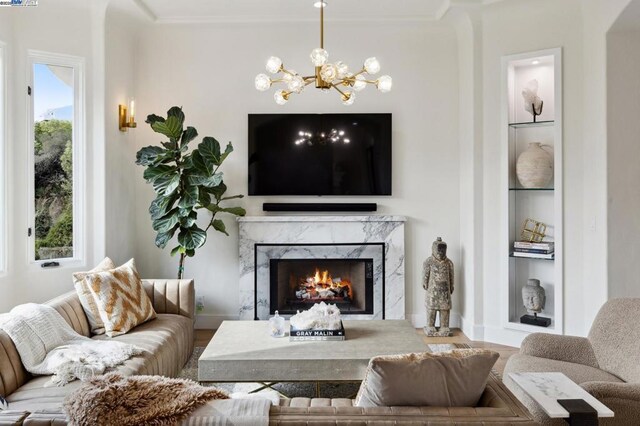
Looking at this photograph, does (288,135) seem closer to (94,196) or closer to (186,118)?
(186,118)

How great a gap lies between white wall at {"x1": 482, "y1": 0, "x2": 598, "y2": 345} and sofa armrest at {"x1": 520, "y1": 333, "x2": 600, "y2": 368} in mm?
1544

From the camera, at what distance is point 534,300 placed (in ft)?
14.6

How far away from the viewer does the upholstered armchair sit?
2.61m

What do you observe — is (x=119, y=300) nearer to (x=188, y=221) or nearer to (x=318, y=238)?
(x=188, y=221)

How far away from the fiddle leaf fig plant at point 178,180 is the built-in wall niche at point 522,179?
258 centimetres

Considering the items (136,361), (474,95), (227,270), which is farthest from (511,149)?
(136,361)

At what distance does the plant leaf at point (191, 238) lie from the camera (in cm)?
445

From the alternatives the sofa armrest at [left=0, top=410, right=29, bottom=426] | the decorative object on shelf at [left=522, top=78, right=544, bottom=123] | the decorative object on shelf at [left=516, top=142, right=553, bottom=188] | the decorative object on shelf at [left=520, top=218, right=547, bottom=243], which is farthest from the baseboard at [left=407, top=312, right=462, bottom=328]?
the sofa armrest at [left=0, top=410, right=29, bottom=426]

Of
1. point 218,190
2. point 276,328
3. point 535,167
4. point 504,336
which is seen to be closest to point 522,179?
point 535,167

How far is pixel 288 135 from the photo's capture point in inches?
199

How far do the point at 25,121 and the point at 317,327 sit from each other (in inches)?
113

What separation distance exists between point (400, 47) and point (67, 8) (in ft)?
10.0

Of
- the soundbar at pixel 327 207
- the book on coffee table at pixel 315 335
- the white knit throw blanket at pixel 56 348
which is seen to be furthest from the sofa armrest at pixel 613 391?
the soundbar at pixel 327 207

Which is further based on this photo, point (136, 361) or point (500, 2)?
point (500, 2)
